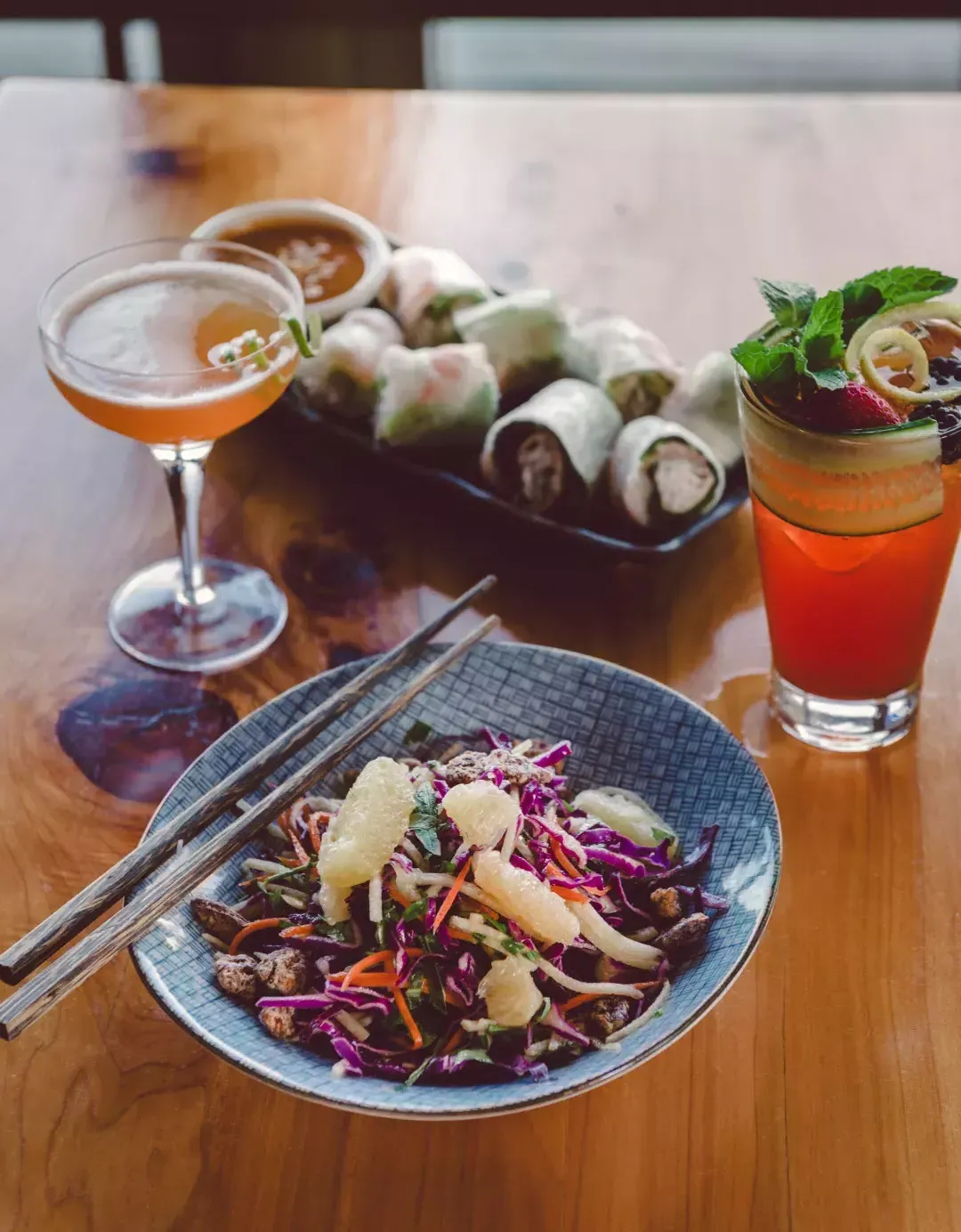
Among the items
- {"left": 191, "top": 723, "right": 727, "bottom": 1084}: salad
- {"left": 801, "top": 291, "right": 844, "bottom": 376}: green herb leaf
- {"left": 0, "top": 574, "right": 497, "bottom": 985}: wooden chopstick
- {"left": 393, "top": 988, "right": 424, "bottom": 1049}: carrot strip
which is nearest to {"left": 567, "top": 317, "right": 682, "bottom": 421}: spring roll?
{"left": 0, "top": 574, "right": 497, "bottom": 985}: wooden chopstick

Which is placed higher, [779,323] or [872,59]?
[779,323]

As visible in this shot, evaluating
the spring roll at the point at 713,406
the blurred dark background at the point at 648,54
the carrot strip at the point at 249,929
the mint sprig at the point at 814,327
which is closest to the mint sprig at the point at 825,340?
the mint sprig at the point at 814,327

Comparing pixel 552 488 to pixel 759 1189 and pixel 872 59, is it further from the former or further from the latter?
pixel 872 59

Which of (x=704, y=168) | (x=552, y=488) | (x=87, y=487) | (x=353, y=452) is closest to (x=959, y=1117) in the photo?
(x=552, y=488)

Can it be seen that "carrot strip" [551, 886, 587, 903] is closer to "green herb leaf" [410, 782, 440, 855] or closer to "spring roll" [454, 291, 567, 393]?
"green herb leaf" [410, 782, 440, 855]

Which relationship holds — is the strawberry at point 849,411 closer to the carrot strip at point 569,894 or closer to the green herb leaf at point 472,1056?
the carrot strip at point 569,894

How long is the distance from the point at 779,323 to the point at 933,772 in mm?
455

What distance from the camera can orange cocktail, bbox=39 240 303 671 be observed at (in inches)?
55.5

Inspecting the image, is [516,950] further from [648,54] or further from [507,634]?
[648,54]

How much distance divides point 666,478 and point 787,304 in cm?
30

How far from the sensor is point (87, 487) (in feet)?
5.68

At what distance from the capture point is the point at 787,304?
50.7 inches

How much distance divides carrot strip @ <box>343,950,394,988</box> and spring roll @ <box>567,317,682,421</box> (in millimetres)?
844

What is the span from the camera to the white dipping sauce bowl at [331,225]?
1.87 m
